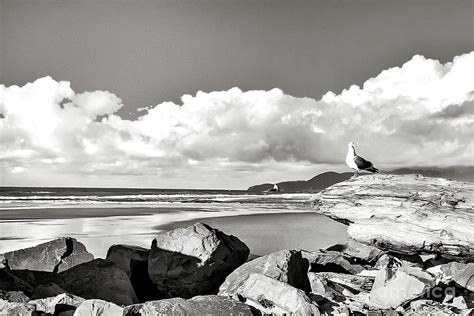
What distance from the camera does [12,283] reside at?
16.9 feet

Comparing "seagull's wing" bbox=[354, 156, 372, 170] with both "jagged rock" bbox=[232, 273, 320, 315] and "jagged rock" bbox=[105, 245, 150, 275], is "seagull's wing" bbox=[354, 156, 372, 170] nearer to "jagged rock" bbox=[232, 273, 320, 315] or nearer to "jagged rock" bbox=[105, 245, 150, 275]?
"jagged rock" bbox=[232, 273, 320, 315]

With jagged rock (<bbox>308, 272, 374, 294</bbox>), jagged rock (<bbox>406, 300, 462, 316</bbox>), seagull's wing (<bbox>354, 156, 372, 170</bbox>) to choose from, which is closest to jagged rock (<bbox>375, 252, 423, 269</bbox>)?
jagged rock (<bbox>308, 272, 374, 294</bbox>)

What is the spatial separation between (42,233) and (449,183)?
943 cm

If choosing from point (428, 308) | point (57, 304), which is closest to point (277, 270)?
point (428, 308)

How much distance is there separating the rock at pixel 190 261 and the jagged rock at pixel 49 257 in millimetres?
1049

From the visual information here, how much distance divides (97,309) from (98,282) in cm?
135

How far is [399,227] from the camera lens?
583cm

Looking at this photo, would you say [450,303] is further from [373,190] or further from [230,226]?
[230,226]

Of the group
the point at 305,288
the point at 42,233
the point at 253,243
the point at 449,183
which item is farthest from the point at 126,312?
the point at 42,233

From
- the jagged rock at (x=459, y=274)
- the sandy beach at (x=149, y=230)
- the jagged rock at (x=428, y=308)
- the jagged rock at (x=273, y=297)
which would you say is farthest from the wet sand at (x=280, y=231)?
the jagged rock at (x=428, y=308)

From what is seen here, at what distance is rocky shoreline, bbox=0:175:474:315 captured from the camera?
15.2ft

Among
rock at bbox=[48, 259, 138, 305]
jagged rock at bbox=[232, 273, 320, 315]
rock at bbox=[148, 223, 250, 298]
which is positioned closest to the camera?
jagged rock at bbox=[232, 273, 320, 315]

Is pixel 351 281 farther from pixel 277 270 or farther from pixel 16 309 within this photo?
pixel 16 309

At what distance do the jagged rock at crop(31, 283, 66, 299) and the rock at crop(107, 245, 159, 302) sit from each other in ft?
3.43
